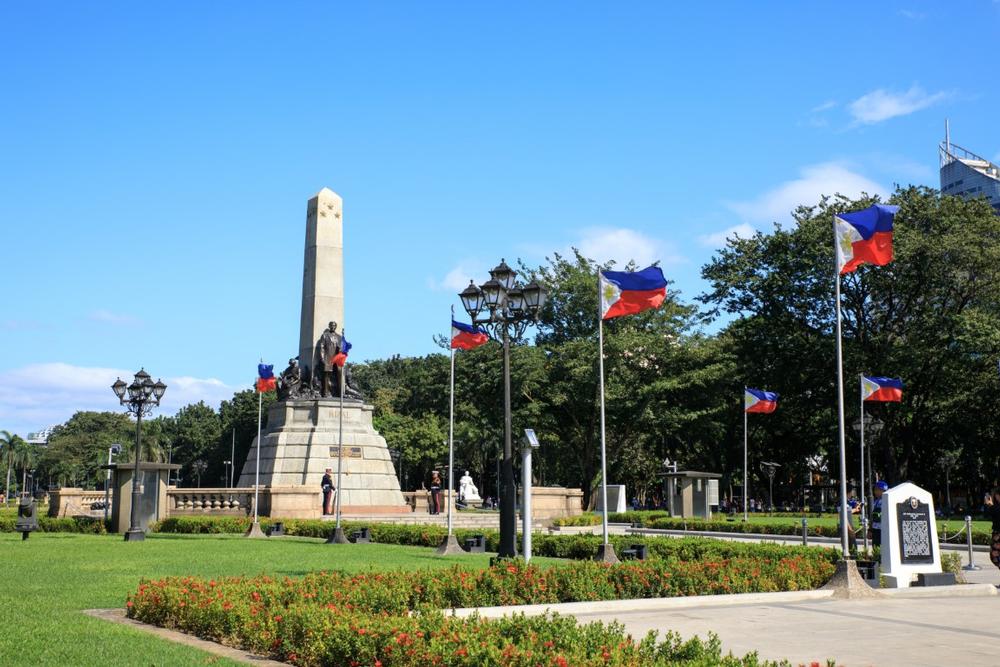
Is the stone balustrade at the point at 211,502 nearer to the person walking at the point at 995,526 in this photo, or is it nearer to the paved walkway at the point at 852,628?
the person walking at the point at 995,526

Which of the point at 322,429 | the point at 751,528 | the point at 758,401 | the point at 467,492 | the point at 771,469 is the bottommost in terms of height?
the point at 751,528

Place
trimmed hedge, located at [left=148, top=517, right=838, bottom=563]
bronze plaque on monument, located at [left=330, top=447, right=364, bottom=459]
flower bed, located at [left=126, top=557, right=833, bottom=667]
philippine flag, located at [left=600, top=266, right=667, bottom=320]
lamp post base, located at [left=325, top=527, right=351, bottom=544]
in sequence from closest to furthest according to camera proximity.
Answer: flower bed, located at [left=126, top=557, right=833, bottom=667]
trimmed hedge, located at [left=148, top=517, right=838, bottom=563]
philippine flag, located at [left=600, top=266, right=667, bottom=320]
lamp post base, located at [left=325, top=527, right=351, bottom=544]
bronze plaque on monument, located at [left=330, top=447, right=364, bottom=459]

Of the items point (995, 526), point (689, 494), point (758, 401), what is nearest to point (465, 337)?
point (995, 526)

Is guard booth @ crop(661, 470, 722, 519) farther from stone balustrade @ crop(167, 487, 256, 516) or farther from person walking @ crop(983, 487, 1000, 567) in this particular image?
person walking @ crop(983, 487, 1000, 567)

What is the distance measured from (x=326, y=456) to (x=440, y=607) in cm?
2779

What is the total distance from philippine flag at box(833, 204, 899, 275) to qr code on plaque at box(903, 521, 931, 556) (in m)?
4.97

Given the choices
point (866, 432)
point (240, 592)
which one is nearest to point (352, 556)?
point (240, 592)

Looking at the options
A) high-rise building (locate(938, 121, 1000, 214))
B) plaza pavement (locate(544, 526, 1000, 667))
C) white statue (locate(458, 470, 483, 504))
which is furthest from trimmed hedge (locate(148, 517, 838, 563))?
high-rise building (locate(938, 121, 1000, 214))

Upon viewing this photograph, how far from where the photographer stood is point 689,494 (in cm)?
4441

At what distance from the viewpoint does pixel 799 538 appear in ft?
112

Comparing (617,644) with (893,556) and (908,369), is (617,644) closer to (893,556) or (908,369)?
(893,556)

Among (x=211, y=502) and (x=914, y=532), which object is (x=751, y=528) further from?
(x=914, y=532)

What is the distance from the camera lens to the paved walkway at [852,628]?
9609 millimetres

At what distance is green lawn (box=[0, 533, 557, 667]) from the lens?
9344mm
